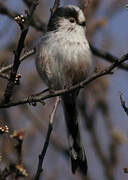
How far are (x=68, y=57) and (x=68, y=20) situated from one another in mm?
423

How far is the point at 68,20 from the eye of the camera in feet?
11.9

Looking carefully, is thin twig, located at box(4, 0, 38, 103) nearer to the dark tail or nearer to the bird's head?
the dark tail

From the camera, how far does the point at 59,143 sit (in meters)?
4.79

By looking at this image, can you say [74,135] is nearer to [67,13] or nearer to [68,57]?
[68,57]

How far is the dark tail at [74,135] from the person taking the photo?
3258mm

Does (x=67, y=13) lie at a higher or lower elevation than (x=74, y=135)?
higher

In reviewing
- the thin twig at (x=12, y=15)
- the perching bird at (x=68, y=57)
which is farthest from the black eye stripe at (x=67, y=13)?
the thin twig at (x=12, y=15)

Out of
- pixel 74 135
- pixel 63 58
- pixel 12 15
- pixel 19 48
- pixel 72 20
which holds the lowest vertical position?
pixel 74 135

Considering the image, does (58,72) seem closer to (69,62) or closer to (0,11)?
(69,62)

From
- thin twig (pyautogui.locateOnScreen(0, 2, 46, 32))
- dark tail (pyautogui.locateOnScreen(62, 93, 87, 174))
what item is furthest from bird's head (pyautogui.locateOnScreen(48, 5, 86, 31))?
dark tail (pyautogui.locateOnScreen(62, 93, 87, 174))

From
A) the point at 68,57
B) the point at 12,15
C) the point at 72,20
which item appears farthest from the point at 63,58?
the point at 12,15

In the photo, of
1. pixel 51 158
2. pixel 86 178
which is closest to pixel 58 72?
pixel 86 178

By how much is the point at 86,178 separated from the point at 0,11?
1.79 m

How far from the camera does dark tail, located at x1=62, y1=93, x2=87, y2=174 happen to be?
3.26m
